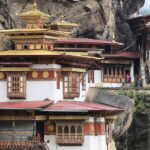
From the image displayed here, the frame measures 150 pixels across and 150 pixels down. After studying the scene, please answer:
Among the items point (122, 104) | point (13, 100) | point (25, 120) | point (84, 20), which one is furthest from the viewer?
point (84, 20)

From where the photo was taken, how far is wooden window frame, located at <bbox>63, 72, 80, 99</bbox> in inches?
1420

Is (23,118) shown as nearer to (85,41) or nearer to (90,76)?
(85,41)

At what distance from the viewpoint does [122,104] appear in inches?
1499

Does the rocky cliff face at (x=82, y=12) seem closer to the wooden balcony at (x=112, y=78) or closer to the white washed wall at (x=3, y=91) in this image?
Result: the wooden balcony at (x=112, y=78)

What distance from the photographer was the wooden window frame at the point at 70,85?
3606 centimetres

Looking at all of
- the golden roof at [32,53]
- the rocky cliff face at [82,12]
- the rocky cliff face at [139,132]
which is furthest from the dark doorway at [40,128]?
the rocky cliff face at [82,12]

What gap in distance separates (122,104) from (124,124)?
4.20 feet

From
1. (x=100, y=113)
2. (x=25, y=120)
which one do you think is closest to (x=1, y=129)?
(x=25, y=120)

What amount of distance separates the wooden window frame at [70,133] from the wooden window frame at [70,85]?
2844 mm

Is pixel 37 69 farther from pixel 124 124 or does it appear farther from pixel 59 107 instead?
pixel 124 124

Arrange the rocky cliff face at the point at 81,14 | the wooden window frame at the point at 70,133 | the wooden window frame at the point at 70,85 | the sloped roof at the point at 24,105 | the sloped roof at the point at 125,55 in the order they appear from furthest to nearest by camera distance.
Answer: the sloped roof at the point at 125,55 < the rocky cliff face at the point at 81,14 < the wooden window frame at the point at 70,85 < the wooden window frame at the point at 70,133 < the sloped roof at the point at 24,105

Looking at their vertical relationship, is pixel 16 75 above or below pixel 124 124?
above

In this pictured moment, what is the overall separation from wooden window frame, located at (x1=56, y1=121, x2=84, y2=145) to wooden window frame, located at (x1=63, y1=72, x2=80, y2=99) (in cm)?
284

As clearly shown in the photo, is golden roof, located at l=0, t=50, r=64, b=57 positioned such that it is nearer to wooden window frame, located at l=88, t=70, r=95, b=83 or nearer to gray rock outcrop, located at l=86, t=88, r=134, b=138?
gray rock outcrop, located at l=86, t=88, r=134, b=138
